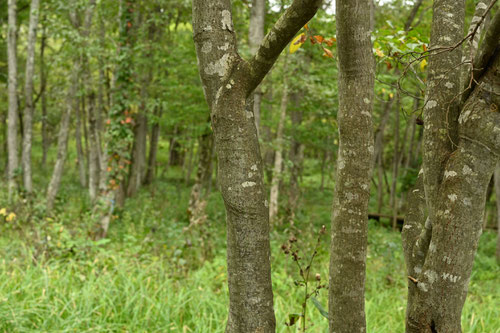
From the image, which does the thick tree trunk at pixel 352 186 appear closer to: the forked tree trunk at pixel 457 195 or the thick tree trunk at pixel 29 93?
the forked tree trunk at pixel 457 195

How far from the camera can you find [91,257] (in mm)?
5711

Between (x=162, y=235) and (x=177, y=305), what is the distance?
12.6 ft

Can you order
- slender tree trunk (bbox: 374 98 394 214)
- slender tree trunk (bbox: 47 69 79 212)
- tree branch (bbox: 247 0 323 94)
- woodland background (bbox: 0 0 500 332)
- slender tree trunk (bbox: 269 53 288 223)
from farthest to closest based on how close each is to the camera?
slender tree trunk (bbox: 374 98 394 214)
slender tree trunk (bbox: 47 69 79 212)
slender tree trunk (bbox: 269 53 288 223)
woodland background (bbox: 0 0 500 332)
tree branch (bbox: 247 0 323 94)

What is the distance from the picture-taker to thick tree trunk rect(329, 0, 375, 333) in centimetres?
200

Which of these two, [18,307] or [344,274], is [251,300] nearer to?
[344,274]

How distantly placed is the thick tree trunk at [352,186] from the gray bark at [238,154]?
1.20ft

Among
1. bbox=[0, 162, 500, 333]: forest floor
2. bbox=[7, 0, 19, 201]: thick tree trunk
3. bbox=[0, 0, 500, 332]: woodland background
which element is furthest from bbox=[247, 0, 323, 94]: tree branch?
bbox=[7, 0, 19, 201]: thick tree trunk

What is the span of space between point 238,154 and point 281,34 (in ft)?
1.95

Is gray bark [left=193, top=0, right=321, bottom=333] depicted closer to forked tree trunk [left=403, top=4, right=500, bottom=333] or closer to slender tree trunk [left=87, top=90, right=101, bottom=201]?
A: forked tree trunk [left=403, top=4, right=500, bottom=333]

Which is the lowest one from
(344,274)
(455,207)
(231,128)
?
(344,274)

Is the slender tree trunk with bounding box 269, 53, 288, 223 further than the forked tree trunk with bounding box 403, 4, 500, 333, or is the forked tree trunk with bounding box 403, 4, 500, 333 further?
the slender tree trunk with bounding box 269, 53, 288, 223

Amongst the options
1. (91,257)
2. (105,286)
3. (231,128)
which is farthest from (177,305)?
(231,128)

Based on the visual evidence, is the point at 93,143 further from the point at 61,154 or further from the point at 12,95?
the point at 12,95

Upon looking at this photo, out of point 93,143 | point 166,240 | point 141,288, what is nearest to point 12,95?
point 93,143
